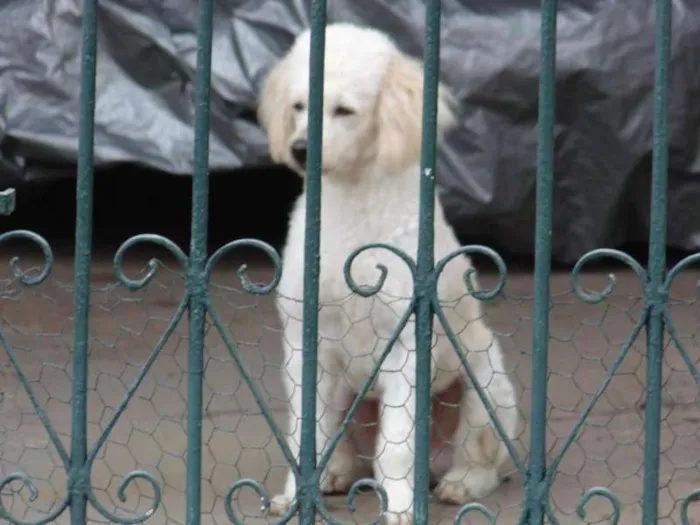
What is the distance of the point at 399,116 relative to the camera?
3545 mm

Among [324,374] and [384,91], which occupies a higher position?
[384,91]

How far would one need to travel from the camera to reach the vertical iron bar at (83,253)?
2490 mm

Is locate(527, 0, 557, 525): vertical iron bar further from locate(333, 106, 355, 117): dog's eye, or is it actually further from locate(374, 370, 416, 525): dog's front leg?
locate(333, 106, 355, 117): dog's eye

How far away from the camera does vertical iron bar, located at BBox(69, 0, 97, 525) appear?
249 cm

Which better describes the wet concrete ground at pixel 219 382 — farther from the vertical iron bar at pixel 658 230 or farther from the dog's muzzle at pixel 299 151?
the dog's muzzle at pixel 299 151

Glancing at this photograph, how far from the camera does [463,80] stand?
549cm

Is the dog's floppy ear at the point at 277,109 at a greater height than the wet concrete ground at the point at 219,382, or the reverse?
the dog's floppy ear at the point at 277,109

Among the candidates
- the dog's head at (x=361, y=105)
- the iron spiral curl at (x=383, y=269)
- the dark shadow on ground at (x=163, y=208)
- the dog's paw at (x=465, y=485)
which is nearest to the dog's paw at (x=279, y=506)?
the dog's paw at (x=465, y=485)

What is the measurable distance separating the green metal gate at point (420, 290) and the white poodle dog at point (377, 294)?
2.69 ft

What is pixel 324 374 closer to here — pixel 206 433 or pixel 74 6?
pixel 206 433

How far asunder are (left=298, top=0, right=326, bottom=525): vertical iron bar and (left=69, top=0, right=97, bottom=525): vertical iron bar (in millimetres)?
381

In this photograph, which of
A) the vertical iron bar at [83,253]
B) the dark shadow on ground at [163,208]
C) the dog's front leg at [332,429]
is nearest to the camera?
the vertical iron bar at [83,253]

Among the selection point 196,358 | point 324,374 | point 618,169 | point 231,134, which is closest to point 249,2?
point 231,134

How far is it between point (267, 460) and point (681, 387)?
61.6 inches
